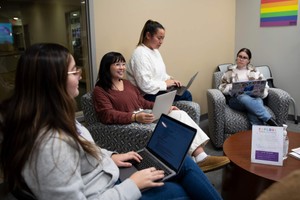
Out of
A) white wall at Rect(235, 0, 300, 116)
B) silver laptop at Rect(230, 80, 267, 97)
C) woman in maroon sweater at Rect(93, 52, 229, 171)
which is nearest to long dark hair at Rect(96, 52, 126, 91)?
woman in maroon sweater at Rect(93, 52, 229, 171)

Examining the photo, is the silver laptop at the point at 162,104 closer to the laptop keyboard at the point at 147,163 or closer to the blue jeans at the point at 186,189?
the laptop keyboard at the point at 147,163

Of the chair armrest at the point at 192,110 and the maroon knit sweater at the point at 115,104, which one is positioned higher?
the maroon knit sweater at the point at 115,104

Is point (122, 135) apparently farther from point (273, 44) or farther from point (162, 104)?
point (273, 44)

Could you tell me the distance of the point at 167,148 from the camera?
53.0 inches

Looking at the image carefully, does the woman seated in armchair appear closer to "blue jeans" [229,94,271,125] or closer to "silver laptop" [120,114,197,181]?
"blue jeans" [229,94,271,125]

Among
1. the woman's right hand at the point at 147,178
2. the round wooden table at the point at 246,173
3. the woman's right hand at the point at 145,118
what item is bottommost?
the round wooden table at the point at 246,173

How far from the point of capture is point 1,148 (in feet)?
3.19

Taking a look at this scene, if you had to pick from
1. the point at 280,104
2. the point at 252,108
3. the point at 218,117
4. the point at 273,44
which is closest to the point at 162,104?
the point at 218,117

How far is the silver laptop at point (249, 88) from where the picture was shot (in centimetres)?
271

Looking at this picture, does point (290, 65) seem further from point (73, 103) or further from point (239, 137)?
point (73, 103)

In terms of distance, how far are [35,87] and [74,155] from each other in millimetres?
270

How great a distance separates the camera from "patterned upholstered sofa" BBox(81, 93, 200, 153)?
1845 mm

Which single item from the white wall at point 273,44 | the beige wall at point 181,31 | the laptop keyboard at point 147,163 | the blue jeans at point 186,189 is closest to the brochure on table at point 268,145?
the blue jeans at point 186,189

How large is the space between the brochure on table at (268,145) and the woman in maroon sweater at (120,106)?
0.28 m
